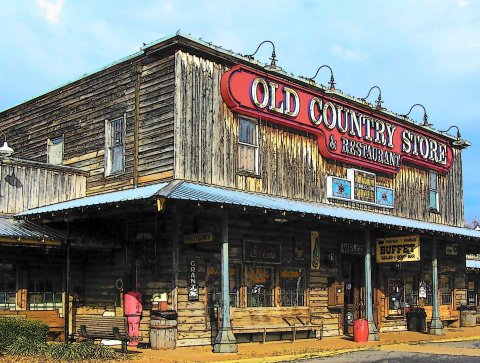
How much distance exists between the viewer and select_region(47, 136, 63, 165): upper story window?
2041cm

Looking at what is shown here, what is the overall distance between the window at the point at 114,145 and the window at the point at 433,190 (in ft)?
42.1

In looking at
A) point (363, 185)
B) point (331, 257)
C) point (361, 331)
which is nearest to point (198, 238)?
point (361, 331)

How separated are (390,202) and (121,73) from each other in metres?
10.4

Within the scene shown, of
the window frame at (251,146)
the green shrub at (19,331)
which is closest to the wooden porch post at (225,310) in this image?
the window frame at (251,146)

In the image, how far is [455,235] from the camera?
20.8 metres

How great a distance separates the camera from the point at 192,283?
15820 millimetres

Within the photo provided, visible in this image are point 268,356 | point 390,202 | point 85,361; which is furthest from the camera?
point 390,202

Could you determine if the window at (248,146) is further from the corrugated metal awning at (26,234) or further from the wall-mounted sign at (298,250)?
the corrugated metal awning at (26,234)

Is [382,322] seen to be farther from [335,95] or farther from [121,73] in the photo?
[121,73]

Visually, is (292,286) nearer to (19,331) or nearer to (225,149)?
(225,149)

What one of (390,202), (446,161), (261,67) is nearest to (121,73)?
(261,67)

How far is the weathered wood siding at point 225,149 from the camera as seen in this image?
16.5m

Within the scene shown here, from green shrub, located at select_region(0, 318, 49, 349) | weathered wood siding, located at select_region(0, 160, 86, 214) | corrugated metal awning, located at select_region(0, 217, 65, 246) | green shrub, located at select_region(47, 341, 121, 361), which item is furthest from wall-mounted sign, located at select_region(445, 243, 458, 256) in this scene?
green shrub, located at select_region(0, 318, 49, 349)

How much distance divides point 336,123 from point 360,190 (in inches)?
98.1
